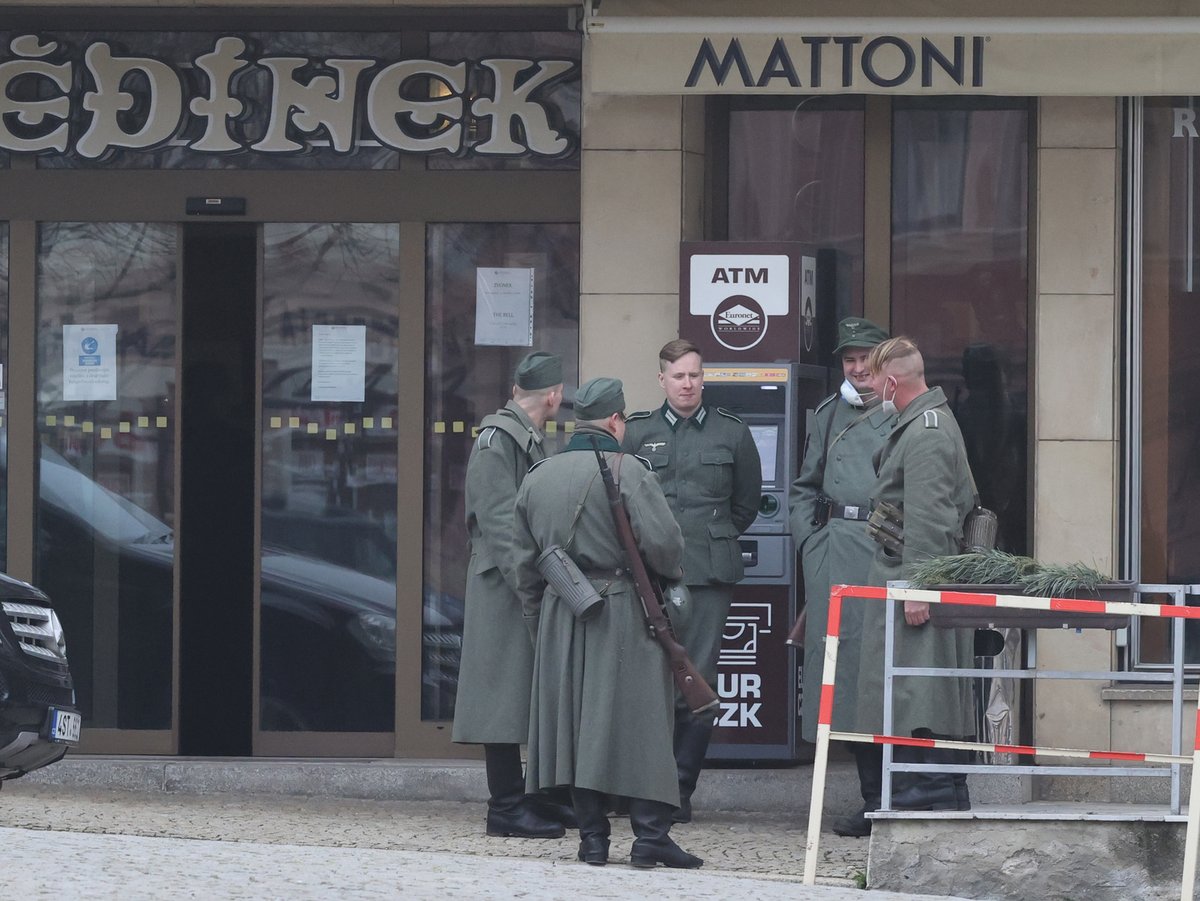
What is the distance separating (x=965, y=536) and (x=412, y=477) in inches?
117

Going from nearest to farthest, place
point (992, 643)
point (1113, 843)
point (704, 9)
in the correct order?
1. point (1113, 843)
2. point (992, 643)
3. point (704, 9)

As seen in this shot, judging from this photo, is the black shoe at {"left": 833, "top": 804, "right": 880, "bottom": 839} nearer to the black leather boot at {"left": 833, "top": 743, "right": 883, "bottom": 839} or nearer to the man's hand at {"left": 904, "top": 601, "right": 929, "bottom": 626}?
the black leather boot at {"left": 833, "top": 743, "right": 883, "bottom": 839}

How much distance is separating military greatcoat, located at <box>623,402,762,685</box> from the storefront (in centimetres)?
80

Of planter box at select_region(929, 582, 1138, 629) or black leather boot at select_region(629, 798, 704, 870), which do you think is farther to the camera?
black leather boot at select_region(629, 798, 704, 870)

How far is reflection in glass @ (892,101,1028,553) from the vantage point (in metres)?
9.91

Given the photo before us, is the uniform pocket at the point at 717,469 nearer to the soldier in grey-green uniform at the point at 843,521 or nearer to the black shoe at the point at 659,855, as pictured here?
the soldier in grey-green uniform at the point at 843,521

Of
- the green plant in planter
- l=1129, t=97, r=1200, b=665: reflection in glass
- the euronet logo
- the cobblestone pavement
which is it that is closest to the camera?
Result: the cobblestone pavement

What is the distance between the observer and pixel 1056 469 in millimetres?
9648

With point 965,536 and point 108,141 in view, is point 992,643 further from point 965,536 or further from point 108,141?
point 108,141

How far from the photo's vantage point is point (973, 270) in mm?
9984

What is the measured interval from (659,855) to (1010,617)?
152cm

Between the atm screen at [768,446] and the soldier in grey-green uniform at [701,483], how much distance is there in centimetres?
23

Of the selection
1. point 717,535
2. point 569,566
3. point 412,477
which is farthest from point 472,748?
point 569,566

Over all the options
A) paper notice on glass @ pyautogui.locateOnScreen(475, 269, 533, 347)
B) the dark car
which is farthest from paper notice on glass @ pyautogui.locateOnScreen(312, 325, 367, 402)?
the dark car
